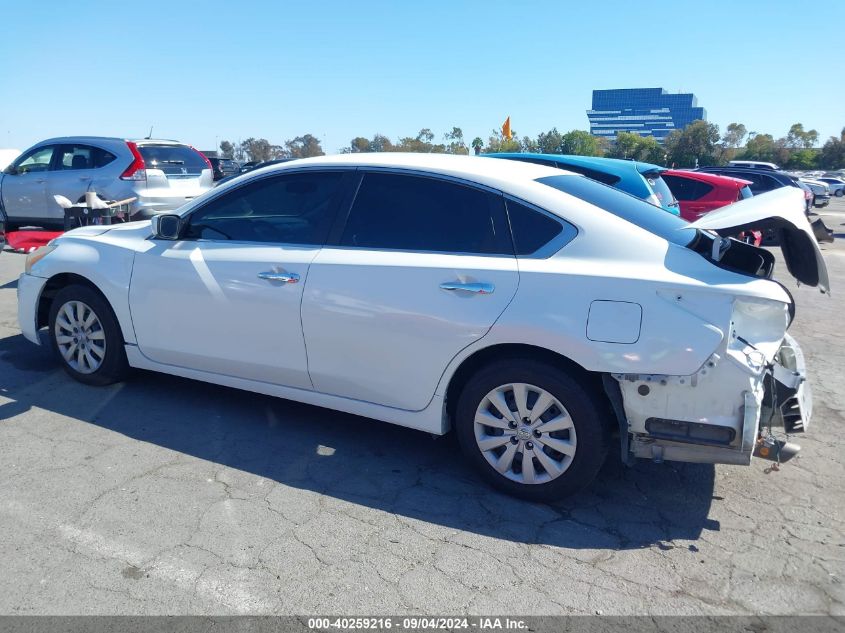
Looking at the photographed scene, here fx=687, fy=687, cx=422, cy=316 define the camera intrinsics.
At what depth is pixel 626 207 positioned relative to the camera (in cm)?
390

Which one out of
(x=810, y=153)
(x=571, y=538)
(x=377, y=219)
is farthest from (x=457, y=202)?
(x=810, y=153)

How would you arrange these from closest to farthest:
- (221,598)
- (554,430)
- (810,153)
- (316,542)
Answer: (221,598), (316,542), (554,430), (810,153)

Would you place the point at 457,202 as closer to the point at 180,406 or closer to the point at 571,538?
the point at 571,538

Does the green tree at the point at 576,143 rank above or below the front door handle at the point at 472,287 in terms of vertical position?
above

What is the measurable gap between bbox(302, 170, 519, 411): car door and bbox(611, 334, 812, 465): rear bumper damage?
86 cm

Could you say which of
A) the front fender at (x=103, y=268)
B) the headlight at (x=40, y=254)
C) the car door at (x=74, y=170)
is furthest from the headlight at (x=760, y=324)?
the car door at (x=74, y=170)

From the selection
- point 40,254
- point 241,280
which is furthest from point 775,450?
point 40,254

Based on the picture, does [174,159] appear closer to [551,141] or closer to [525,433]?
[525,433]

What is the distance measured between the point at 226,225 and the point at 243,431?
1.36 metres

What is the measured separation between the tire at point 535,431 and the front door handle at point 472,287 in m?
0.38

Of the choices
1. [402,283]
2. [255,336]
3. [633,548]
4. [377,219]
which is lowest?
[633,548]

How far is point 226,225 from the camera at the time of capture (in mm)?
4547

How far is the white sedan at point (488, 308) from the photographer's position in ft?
10.8

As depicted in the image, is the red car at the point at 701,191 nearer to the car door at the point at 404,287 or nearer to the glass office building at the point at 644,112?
the car door at the point at 404,287
